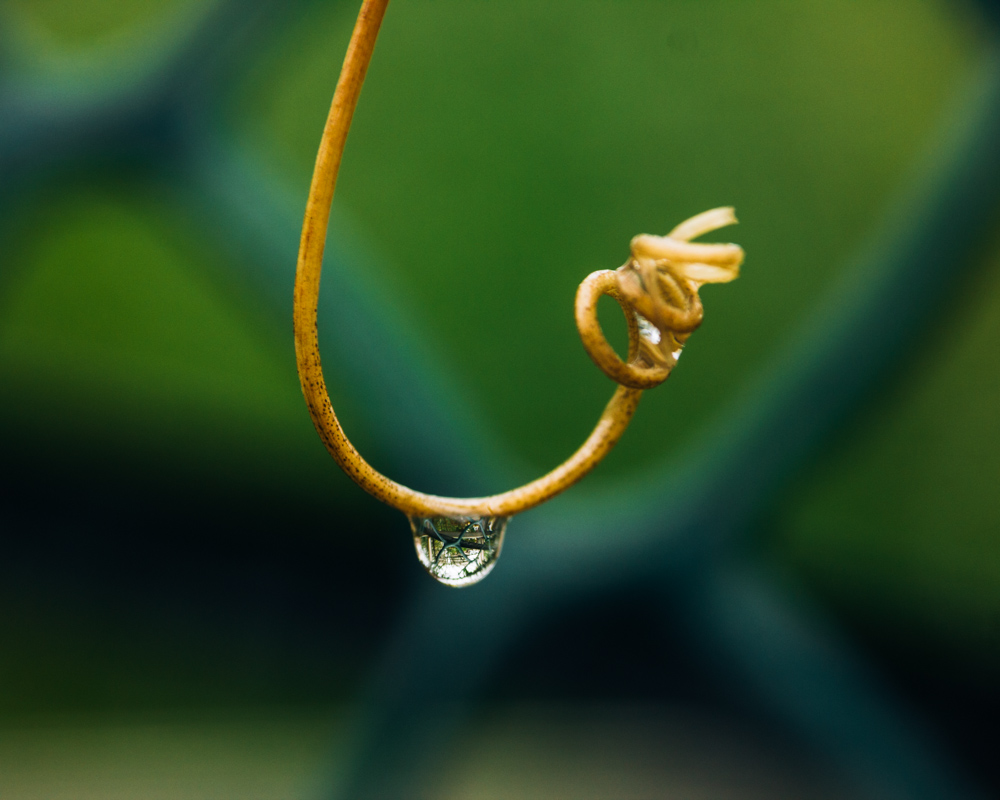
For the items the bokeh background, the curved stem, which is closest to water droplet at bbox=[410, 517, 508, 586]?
the curved stem

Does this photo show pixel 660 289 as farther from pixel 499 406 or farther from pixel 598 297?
pixel 499 406

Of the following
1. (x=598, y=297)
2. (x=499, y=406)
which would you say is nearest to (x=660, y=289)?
(x=598, y=297)

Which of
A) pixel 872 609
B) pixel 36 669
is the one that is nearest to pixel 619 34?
pixel 872 609

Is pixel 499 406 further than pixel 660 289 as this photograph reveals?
Yes

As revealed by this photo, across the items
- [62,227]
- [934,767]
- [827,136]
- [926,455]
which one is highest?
[827,136]

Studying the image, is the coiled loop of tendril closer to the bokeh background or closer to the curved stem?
the curved stem

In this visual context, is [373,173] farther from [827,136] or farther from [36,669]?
[36,669]

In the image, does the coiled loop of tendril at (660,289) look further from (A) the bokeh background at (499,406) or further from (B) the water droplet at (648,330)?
(A) the bokeh background at (499,406)
